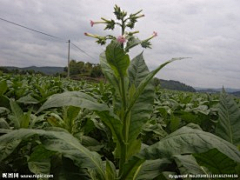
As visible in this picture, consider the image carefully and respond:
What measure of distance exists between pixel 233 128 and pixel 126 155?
1.78 feet

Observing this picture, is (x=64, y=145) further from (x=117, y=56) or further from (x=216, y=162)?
(x=216, y=162)

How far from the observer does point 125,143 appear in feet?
3.72

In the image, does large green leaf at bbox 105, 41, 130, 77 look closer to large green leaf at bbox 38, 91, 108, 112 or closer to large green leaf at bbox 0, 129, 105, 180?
large green leaf at bbox 38, 91, 108, 112

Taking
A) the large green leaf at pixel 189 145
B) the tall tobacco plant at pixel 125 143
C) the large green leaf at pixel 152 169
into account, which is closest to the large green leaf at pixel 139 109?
the tall tobacco plant at pixel 125 143

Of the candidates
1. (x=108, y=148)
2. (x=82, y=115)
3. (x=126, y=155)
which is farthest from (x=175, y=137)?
(x=82, y=115)

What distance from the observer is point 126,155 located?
117 cm

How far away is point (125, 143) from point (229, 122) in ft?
1.76

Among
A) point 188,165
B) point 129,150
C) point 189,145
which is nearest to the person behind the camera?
point 189,145

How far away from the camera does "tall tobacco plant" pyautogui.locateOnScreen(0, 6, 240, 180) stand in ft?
2.95

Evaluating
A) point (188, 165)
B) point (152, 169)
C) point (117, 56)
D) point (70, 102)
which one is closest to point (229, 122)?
point (188, 165)

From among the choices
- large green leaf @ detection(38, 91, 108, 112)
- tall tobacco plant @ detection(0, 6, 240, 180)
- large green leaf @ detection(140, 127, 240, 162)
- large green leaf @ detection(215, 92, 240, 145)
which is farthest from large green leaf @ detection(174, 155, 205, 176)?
large green leaf @ detection(38, 91, 108, 112)

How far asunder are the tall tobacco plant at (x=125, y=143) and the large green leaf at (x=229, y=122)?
0.22 metres

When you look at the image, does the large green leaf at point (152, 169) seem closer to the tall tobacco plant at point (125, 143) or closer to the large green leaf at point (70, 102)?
the tall tobacco plant at point (125, 143)

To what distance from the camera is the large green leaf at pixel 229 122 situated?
1.21 metres
